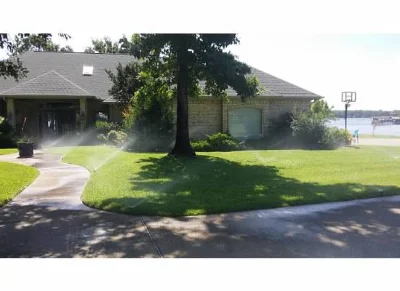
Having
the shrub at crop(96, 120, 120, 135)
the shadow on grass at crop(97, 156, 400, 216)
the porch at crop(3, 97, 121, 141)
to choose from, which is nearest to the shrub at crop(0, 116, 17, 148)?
the porch at crop(3, 97, 121, 141)

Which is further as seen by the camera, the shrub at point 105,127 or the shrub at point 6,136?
the shrub at point 105,127

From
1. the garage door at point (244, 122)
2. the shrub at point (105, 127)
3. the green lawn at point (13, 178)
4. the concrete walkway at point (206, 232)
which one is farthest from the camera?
the garage door at point (244, 122)

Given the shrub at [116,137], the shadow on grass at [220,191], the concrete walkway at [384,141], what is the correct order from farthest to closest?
the shrub at [116,137]
the concrete walkway at [384,141]
the shadow on grass at [220,191]

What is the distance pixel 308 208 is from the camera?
6.64m

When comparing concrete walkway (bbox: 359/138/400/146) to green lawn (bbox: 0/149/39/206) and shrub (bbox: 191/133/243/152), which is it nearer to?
shrub (bbox: 191/133/243/152)

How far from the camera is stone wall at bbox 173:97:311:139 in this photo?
816 inches

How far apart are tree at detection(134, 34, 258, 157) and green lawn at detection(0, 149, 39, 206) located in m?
5.26

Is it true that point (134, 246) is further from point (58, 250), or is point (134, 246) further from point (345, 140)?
point (345, 140)

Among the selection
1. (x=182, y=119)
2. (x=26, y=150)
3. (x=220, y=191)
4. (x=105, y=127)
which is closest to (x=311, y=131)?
(x=182, y=119)

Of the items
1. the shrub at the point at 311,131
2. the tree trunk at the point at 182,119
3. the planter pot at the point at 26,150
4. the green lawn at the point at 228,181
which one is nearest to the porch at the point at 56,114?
the planter pot at the point at 26,150

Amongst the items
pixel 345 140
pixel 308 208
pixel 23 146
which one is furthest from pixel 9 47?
pixel 345 140

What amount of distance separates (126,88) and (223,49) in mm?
8699

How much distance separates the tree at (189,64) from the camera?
12805 mm

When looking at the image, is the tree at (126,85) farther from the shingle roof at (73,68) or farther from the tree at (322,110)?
the tree at (322,110)
